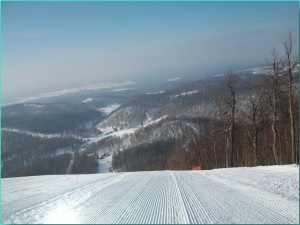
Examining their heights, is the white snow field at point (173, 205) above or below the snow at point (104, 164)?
above

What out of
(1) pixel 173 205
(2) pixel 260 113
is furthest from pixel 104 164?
(1) pixel 173 205

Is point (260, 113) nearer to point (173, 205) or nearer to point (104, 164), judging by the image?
point (173, 205)

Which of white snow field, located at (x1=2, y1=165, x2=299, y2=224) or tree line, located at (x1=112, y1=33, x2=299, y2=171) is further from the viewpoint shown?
tree line, located at (x1=112, y1=33, x2=299, y2=171)

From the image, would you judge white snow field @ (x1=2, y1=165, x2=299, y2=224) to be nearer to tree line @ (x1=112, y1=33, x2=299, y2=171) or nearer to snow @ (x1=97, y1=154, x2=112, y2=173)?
tree line @ (x1=112, y1=33, x2=299, y2=171)

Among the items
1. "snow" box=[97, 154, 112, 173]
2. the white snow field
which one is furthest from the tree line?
"snow" box=[97, 154, 112, 173]

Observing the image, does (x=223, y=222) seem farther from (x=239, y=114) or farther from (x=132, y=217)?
(x=239, y=114)

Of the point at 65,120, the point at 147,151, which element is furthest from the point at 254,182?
the point at 65,120

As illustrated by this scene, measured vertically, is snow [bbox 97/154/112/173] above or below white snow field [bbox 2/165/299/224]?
below

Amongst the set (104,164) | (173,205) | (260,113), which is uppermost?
(260,113)

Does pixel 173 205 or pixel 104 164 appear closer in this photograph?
pixel 173 205

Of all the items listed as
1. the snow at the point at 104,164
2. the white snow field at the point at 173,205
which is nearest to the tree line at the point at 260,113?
the white snow field at the point at 173,205

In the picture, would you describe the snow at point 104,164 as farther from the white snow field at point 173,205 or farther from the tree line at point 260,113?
the white snow field at point 173,205
